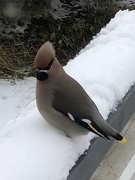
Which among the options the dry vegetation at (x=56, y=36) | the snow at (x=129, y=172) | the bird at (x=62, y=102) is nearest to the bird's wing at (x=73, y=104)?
the bird at (x=62, y=102)

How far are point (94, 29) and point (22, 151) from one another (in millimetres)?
3565

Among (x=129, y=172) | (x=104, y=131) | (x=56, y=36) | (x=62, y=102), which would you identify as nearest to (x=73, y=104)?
(x=62, y=102)

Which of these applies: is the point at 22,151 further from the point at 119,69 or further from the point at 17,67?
the point at 17,67

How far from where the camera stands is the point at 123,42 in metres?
2.24

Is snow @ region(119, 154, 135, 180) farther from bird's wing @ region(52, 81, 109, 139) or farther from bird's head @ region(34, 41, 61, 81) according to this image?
bird's head @ region(34, 41, 61, 81)

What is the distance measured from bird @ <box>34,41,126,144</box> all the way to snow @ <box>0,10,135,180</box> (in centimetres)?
4

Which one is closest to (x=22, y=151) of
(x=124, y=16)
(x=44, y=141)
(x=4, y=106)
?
(x=44, y=141)

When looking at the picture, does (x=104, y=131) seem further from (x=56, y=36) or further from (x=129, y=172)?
(x=56, y=36)

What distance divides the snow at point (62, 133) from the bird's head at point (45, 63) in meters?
0.17

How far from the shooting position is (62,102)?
1.63 m

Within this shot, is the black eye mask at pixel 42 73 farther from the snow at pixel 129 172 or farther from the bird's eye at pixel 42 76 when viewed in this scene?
the snow at pixel 129 172

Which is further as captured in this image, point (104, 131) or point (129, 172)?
point (129, 172)

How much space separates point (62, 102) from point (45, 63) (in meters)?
0.14

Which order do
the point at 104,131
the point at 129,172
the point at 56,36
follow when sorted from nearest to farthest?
1. the point at 104,131
2. the point at 129,172
3. the point at 56,36
